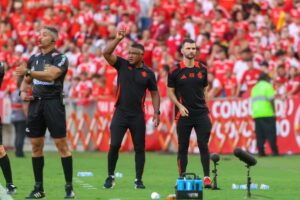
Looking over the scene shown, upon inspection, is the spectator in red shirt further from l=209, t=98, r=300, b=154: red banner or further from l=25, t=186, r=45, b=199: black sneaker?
l=25, t=186, r=45, b=199: black sneaker

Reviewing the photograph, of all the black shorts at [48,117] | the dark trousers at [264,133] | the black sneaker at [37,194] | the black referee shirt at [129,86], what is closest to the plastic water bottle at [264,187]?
the black referee shirt at [129,86]

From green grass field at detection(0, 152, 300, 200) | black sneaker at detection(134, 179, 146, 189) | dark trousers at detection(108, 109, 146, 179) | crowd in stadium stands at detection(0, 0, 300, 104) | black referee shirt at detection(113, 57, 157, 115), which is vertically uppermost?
crowd in stadium stands at detection(0, 0, 300, 104)

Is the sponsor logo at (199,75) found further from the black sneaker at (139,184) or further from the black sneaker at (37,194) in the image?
the black sneaker at (37,194)

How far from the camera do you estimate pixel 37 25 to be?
34.3 metres

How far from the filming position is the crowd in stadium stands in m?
27.8

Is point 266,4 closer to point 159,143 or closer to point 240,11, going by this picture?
point 240,11

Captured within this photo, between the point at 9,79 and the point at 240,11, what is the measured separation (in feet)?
23.1

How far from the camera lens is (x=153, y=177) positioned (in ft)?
63.8

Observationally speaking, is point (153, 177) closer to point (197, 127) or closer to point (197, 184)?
point (197, 127)

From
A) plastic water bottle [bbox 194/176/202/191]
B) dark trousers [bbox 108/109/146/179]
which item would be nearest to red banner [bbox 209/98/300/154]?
dark trousers [bbox 108/109/146/179]

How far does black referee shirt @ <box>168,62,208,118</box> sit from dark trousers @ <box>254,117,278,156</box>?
8.89 m

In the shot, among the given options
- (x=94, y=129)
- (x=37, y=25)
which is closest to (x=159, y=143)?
(x=94, y=129)

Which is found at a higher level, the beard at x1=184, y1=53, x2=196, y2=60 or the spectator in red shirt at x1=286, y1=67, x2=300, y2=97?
the beard at x1=184, y1=53, x2=196, y2=60

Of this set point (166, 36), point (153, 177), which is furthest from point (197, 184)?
point (166, 36)
